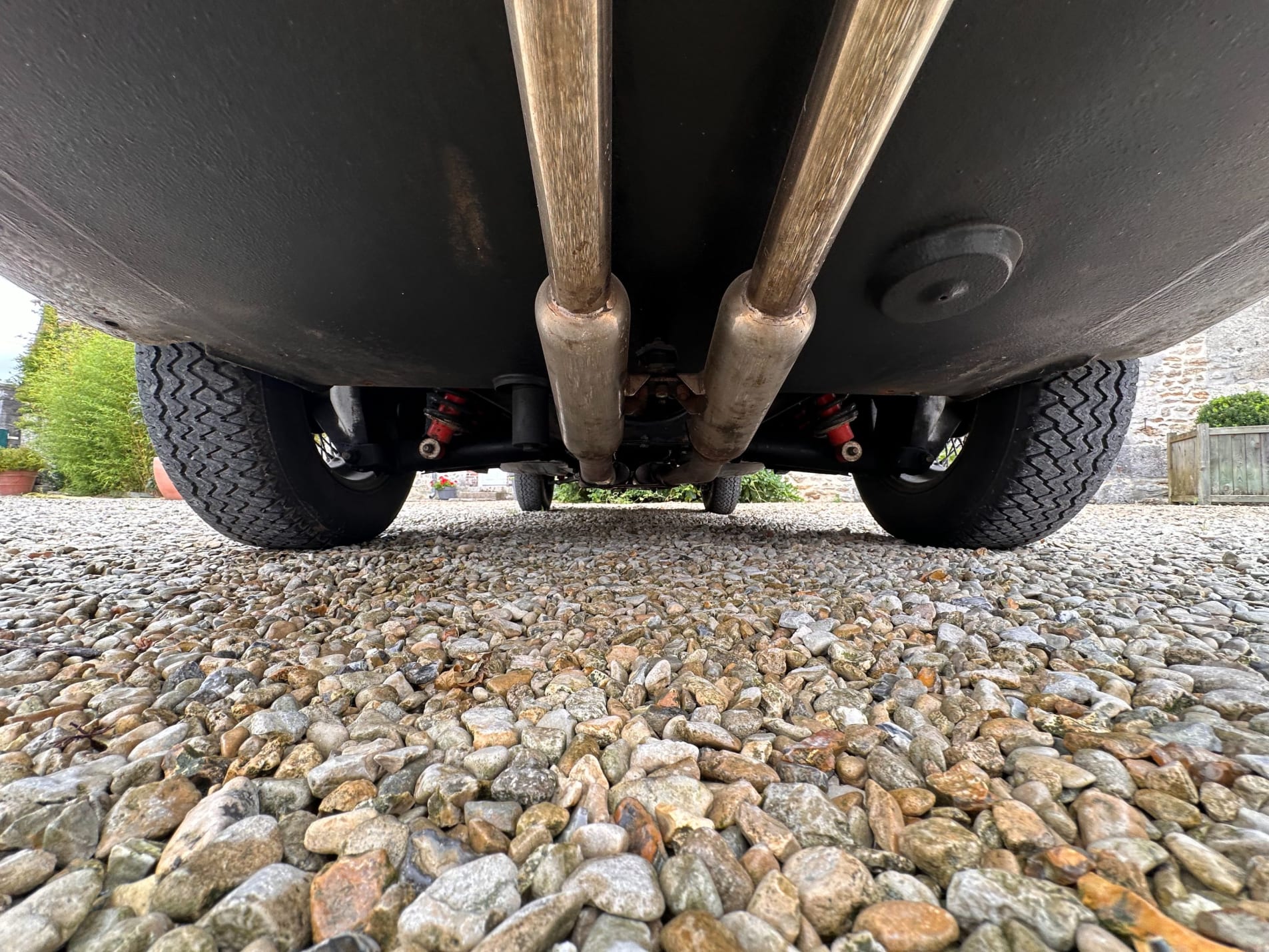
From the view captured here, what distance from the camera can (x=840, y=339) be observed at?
948 mm

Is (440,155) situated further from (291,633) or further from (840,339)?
(291,633)

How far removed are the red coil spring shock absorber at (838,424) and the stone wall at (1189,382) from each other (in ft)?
24.2

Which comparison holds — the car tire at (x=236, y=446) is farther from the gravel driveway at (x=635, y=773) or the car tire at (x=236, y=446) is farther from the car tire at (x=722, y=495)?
the car tire at (x=722, y=495)

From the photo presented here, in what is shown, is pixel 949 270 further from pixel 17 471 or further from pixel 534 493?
pixel 17 471

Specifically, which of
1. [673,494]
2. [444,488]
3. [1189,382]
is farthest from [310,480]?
[1189,382]

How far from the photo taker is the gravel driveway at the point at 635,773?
0.38m

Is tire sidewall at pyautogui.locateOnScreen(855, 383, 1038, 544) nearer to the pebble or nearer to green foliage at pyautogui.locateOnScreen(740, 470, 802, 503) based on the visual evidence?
the pebble

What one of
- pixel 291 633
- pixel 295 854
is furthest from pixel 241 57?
pixel 291 633

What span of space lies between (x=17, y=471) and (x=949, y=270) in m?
10.4

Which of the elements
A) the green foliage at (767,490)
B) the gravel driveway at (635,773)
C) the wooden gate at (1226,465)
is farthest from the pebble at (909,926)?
the wooden gate at (1226,465)

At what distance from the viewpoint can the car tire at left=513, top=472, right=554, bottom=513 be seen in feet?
13.5

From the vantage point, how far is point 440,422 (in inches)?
63.6

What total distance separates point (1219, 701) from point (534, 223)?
1008mm

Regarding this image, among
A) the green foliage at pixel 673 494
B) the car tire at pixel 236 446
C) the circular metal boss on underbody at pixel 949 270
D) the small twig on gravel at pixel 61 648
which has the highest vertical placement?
the circular metal boss on underbody at pixel 949 270
